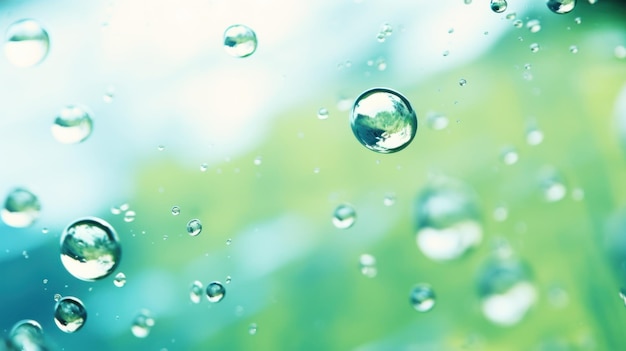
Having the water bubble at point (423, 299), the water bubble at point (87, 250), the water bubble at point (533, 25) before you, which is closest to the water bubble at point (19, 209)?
the water bubble at point (87, 250)

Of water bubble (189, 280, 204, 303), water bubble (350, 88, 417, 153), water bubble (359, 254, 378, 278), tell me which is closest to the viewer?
water bubble (350, 88, 417, 153)

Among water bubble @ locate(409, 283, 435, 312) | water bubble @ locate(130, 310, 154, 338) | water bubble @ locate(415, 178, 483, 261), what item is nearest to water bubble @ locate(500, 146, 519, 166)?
water bubble @ locate(415, 178, 483, 261)

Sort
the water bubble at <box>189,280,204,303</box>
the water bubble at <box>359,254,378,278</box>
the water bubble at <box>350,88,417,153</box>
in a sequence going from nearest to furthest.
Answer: the water bubble at <box>350,88,417,153</box>
the water bubble at <box>189,280,204,303</box>
the water bubble at <box>359,254,378,278</box>

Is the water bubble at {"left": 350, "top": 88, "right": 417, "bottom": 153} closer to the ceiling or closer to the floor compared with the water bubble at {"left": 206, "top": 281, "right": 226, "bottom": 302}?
closer to the ceiling

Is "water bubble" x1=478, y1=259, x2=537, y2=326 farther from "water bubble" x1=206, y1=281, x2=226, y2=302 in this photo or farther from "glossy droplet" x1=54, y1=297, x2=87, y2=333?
"glossy droplet" x1=54, y1=297, x2=87, y2=333

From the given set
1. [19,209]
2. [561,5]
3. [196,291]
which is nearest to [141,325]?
[196,291]

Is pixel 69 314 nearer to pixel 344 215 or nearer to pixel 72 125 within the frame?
pixel 72 125

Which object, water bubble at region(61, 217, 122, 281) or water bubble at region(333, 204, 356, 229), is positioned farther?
water bubble at region(333, 204, 356, 229)

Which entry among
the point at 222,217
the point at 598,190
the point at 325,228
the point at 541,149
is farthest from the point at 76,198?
the point at 598,190
